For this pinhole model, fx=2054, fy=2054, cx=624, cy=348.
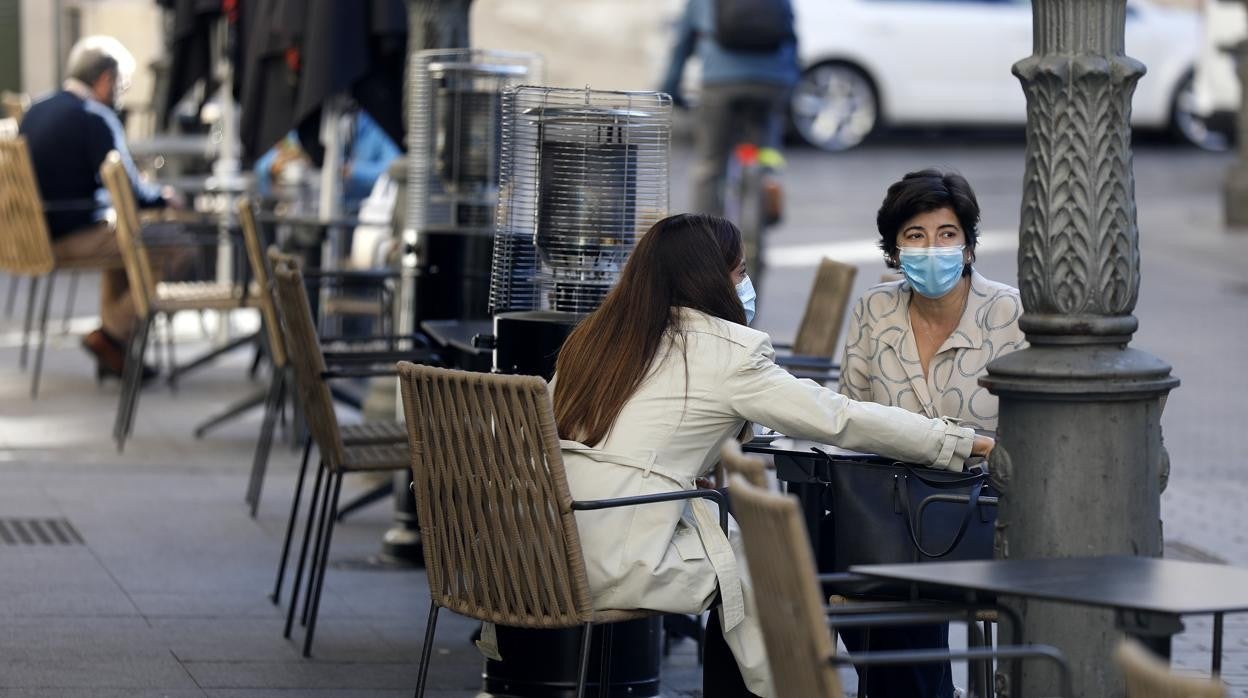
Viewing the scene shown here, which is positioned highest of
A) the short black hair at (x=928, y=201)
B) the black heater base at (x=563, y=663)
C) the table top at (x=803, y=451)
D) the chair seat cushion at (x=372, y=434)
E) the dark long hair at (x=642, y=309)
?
the short black hair at (x=928, y=201)

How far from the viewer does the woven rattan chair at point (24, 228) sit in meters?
9.75

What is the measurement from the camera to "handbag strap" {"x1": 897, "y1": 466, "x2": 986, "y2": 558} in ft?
14.4

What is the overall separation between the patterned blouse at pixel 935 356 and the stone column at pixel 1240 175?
11.9 m

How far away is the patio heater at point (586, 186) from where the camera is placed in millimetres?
5250

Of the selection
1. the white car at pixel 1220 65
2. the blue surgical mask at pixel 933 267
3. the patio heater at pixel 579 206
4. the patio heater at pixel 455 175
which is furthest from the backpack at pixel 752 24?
the blue surgical mask at pixel 933 267

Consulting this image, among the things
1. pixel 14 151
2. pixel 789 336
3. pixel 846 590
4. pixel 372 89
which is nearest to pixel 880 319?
pixel 846 590

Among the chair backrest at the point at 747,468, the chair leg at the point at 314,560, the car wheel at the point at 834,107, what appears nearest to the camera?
the chair backrest at the point at 747,468

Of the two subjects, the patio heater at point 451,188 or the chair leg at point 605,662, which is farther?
the patio heater at point 451,188

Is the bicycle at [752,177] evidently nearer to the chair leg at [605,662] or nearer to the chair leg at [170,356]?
the chair leg at [170,356]

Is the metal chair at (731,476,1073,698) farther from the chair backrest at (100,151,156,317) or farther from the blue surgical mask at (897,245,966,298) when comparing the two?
the chair backrest at (100,151,156,317)

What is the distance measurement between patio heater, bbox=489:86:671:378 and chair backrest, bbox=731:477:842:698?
6.37 feet

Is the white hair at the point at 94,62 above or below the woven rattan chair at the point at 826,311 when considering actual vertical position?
above

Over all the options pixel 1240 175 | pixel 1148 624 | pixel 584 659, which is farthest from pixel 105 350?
pixel 1240 175

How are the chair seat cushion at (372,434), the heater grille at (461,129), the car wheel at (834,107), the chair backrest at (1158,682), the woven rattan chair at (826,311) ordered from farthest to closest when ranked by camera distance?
the car wheel at (834,107)
the heater grille at (461,129)
the woven rattan chair at (826,311)
the chair seat cushion at (372,434)
the chair backrest at (1158,682)
